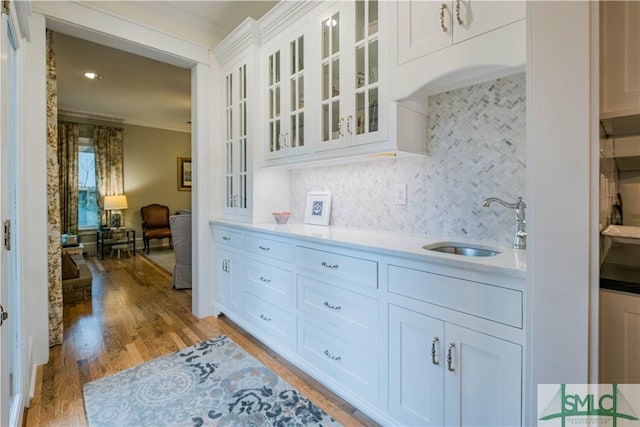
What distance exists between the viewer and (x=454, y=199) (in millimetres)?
1763

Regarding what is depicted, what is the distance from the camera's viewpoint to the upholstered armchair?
6098 millimetres

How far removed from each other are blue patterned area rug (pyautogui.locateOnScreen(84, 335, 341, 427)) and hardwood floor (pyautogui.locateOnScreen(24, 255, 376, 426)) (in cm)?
8

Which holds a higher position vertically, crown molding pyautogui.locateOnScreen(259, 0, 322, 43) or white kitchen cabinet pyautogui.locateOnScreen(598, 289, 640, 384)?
crown molding pyautogui.locateOnScreen(259, 0, 322, 43)

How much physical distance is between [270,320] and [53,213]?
1855 mm

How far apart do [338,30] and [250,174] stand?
1.27 meters

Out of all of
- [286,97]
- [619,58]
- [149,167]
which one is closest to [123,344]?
[286,97]

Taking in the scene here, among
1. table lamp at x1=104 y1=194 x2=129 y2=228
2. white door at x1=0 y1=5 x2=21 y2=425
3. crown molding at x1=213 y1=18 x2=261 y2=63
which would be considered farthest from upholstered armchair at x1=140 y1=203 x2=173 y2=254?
white door at x1=0 y1=5 x2=21 y2=425

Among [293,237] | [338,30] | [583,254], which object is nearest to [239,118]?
[338,30]

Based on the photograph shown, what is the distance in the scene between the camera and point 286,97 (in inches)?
93.6

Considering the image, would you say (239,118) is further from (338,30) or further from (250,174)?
(338,30)

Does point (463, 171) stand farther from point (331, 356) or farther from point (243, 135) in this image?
point (243, 135)

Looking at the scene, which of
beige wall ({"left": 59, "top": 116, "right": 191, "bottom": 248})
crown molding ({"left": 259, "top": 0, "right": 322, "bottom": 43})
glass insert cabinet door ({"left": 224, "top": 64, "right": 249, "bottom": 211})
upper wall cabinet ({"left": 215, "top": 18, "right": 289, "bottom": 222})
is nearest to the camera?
crown molding ({"left": 259, "top": 0, "right": 322, "bottom": 43})

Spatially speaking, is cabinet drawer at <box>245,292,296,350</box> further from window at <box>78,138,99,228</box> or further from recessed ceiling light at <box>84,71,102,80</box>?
window at <box>78,138,99,228</box>

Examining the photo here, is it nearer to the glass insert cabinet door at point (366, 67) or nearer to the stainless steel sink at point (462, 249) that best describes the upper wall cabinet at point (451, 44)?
the glass insert cabinet door at point (366, 67)
